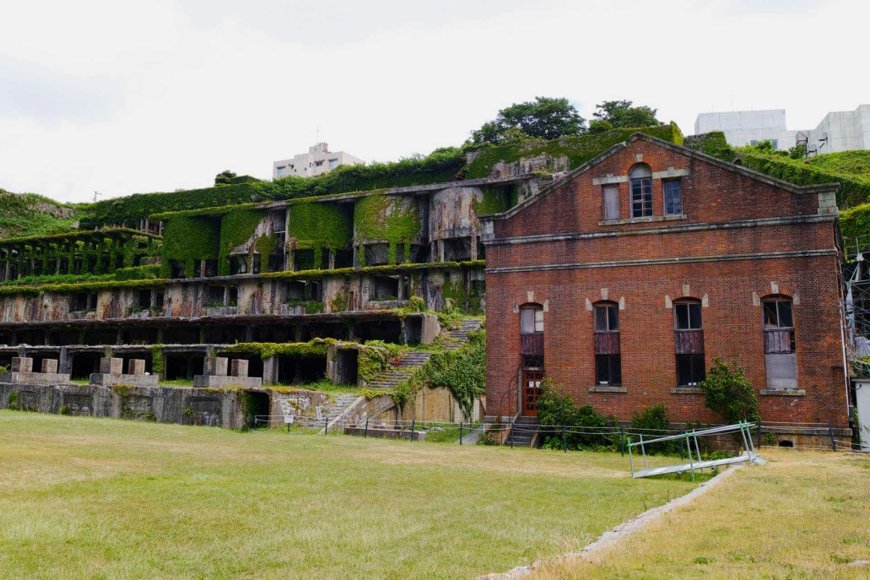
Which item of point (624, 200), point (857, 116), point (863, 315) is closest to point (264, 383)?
point (624, 200)

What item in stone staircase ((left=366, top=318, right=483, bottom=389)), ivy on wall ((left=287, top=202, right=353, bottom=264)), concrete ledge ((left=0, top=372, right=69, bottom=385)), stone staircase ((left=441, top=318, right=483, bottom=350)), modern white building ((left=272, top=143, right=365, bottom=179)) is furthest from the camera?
modern white building ((left=272, top=143, right=365, bottom=179))

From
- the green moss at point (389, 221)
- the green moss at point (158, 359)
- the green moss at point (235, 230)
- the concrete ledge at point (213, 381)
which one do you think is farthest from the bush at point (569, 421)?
the green moss at point (235, 230)

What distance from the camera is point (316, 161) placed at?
11338 cm

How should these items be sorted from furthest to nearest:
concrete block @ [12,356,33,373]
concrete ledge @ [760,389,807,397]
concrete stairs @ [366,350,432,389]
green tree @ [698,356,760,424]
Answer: concrete block @ [12,356,33,373], concrete stairs @ [366,350,432,389], concrete ledge @ [760,389,807,397], green tree @ [698,356,760,424]

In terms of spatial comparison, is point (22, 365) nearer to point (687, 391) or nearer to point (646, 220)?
point (646, 220)

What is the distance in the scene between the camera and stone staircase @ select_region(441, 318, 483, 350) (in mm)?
38219

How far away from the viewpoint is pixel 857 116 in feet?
258

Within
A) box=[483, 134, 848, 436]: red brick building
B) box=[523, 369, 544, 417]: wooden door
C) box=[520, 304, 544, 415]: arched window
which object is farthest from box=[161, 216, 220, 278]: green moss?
box=[523, 369, 544, 417]: wooden door

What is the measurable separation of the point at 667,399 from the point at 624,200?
7.21m

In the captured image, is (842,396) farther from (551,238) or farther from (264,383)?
(264,383)

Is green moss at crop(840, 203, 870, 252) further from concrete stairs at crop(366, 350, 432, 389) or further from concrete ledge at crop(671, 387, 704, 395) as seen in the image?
concrete stairs at crop(366, 350, 432, 389)

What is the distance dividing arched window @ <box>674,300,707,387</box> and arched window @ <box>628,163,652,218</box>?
3.57 metres

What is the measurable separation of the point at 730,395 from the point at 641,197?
25.1ft

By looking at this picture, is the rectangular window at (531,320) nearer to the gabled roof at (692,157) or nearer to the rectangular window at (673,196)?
the gabled roof at (692,157)
